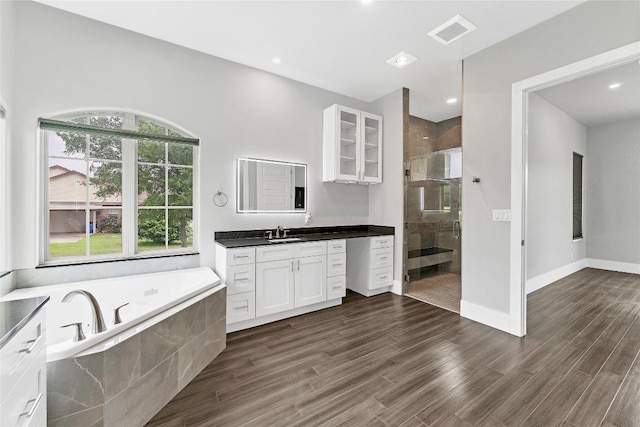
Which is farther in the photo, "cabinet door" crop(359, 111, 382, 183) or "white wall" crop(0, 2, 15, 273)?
"cabinet door" crop(359, 111, 382, 183)

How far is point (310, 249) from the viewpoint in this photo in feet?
10.2

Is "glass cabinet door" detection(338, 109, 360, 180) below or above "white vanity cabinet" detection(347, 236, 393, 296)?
above

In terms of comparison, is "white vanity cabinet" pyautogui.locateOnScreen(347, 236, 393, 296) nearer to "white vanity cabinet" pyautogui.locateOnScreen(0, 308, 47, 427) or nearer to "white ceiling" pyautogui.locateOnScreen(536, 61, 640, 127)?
"white ceiling" pyautogui.locateOnScreen(536, 61, 640, 127)

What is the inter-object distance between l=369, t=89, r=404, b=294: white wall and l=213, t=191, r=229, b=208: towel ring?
229 centimetres

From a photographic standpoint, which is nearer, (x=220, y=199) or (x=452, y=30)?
(x=452, y=30)

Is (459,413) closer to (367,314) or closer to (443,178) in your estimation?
(367,314)

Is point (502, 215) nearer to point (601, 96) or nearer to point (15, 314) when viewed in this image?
point (601, 96)

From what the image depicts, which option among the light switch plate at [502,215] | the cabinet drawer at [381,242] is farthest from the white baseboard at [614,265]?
the cabinet drawer at [381,242]

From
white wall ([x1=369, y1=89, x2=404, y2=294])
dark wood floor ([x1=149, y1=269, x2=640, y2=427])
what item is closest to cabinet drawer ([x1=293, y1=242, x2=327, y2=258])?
dark wood floor ([x1=149, y1=269, x2=640, y2=427])

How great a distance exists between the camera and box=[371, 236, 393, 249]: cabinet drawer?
12.0ft

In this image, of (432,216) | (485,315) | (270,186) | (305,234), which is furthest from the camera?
(432,216)

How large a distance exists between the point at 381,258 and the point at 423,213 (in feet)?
3.66

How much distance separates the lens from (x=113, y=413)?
1.37 m

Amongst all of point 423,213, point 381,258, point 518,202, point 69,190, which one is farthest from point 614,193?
point 69,190
